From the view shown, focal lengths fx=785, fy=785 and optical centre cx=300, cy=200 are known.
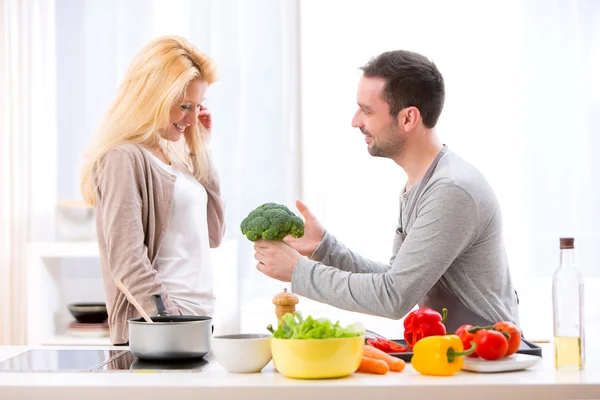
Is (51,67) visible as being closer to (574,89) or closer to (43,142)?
(43,142)

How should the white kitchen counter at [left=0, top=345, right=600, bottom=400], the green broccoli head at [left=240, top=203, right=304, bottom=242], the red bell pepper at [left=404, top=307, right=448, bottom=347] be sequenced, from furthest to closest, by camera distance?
1. the green broccoli head at [left=240, top=203, right=304, bottom=242]
2. the red bell pepper at [left=404, top=307, right=448, bottom=347]
3. the white kitchen counter at [left=0, top=345, right=600, bottom=400]

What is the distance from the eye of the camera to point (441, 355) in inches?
70.3

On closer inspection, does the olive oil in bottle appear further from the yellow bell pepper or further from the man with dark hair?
the man with dark hair

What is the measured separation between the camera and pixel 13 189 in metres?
4.46

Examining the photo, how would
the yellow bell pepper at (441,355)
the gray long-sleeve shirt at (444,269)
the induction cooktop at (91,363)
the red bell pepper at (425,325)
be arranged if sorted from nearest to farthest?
the yellow bell pepper at (441,355) → the induction cooktop at (91,363) → the red bell pepper at (425,325) → the gray long-sleeve shirt at (444,269)

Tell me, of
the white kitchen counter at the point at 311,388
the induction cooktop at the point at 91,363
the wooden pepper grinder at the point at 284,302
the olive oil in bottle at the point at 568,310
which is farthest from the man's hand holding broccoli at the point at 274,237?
the olive oil in bottle at the point at 568,310

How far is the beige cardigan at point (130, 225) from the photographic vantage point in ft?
8.33

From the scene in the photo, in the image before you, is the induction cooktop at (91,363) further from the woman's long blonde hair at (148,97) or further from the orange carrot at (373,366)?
the woman's long blonde hair at (148,97)

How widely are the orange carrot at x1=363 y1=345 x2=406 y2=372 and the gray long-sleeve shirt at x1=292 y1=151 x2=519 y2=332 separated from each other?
34 centimetres

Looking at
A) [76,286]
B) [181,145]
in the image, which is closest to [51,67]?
[76,286]

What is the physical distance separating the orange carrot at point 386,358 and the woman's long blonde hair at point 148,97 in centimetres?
125

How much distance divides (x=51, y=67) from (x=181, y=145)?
6.09ft

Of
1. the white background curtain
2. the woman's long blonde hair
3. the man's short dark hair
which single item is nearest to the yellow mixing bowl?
the man's short dark hair

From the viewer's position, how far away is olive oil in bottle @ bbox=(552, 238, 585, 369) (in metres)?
1.82
